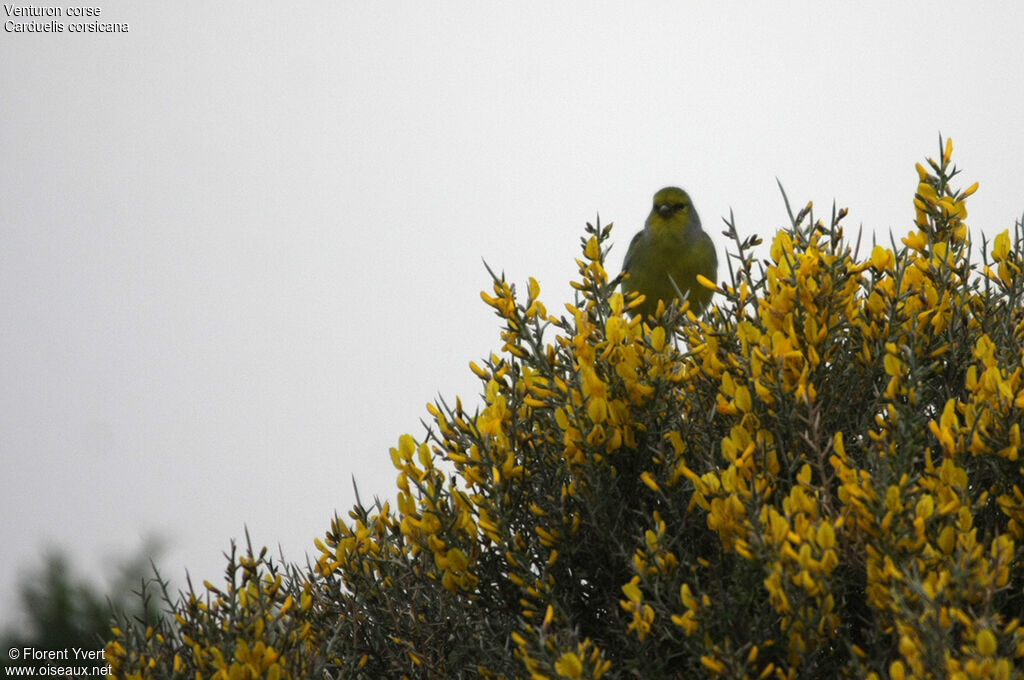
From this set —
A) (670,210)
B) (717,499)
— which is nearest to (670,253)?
(670,210)

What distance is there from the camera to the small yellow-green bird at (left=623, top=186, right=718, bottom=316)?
6711 mm

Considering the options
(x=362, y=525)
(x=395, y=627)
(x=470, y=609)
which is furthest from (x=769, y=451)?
(x=362, y=525)

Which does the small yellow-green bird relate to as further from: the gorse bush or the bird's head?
the gorse bush

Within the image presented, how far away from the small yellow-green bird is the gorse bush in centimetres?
301

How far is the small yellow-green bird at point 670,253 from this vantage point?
6.71m

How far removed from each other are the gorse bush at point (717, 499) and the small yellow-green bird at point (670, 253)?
118 inches

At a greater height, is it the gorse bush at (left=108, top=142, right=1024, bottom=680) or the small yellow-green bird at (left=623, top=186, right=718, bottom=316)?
the small yellow-green bird at (left=623, top=186, right=718, bottom=316)

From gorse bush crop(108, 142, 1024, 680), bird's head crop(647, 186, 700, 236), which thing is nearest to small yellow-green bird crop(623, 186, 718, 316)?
bird's head crop(647, 186, 700, 236)

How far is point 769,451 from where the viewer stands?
9.27 feet

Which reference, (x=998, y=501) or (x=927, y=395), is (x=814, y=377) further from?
(x=998, y=501)

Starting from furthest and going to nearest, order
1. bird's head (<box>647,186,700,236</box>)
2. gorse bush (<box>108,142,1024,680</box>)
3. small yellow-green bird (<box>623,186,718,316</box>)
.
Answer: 1. bird's head (<box>647,186,700,236</box>)
2. small yellow-green bird (<box>623,186,718,316</box>)
3. gorse bush (<box>108,142,1024,680</box>)

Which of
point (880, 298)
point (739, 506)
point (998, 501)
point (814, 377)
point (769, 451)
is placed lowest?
point (998, 501)

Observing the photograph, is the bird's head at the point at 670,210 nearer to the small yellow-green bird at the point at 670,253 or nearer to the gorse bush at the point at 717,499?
the small yellow-green bird at the point at 670,253

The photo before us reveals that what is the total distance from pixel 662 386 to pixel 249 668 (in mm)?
1453
